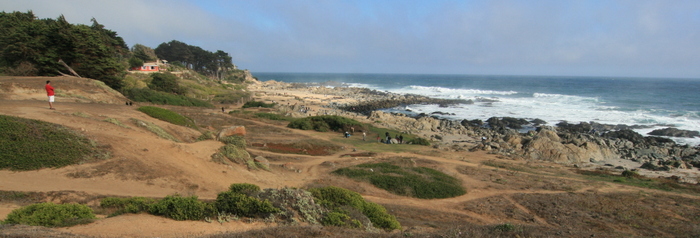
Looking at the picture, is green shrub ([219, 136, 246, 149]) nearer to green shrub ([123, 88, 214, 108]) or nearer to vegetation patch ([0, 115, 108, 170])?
vegetation patch ([0, 115, 108, 170])

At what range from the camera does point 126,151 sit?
11805mm

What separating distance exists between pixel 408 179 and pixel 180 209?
9524 mm

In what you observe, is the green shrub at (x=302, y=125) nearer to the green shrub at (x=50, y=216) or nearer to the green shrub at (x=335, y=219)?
the green shrub at (x=335, y=219)

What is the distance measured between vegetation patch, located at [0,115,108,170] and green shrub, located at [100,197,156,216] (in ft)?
10.7

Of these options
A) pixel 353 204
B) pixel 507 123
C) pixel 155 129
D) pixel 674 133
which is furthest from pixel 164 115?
pixel 674 133

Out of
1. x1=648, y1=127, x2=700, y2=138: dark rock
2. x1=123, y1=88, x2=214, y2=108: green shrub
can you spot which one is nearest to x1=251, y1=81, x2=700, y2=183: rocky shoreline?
x1=648, y1=127, x2=700, y2=138: dark rock

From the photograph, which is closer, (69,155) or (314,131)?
(69,155)

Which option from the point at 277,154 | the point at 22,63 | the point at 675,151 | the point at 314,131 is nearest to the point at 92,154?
the point at 277,154

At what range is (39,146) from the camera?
416 inches

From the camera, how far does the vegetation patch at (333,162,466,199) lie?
14023mm

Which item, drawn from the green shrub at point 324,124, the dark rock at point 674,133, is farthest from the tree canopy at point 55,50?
the dark rock at point 674,133

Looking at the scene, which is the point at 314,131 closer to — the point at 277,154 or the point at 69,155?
the point at 277,154

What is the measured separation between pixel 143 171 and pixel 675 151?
3369cm

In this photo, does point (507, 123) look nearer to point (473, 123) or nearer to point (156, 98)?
point (473, 123)
